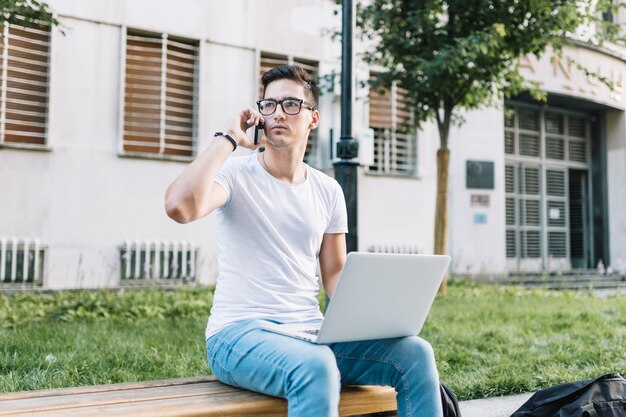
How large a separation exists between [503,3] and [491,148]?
19.0ft

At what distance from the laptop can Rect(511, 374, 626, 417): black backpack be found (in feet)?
3.24

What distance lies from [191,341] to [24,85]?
19.8ft

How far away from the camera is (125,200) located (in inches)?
400

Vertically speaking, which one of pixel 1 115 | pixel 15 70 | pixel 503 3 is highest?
pixel 503 3

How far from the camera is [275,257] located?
2.73 m

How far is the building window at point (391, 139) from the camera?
12359 millimetres

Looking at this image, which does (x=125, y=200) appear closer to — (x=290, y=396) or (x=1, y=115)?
(x=1, y=115)

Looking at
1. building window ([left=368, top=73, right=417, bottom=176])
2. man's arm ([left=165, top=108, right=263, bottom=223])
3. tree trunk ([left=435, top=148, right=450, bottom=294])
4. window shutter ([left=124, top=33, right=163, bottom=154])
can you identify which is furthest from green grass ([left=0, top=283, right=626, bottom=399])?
building window ([left=368, top=73, right=417, bottom=176])

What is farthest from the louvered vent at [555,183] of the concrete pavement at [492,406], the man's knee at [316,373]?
the man's knee at [316,373]

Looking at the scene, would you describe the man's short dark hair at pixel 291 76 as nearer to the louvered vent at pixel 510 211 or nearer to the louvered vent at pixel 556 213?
the louvered vent at pixel 510 211

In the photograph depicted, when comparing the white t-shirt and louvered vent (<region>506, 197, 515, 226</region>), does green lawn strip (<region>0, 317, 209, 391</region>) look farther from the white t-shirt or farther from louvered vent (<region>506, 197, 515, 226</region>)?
louvered vent (<region>506, 197, 515, 226</region>)

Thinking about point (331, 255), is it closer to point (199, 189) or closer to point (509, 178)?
point (199, 189)

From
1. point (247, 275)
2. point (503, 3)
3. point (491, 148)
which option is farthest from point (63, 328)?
point (491, 148)

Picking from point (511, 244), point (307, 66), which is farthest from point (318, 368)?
point (511, 244)
